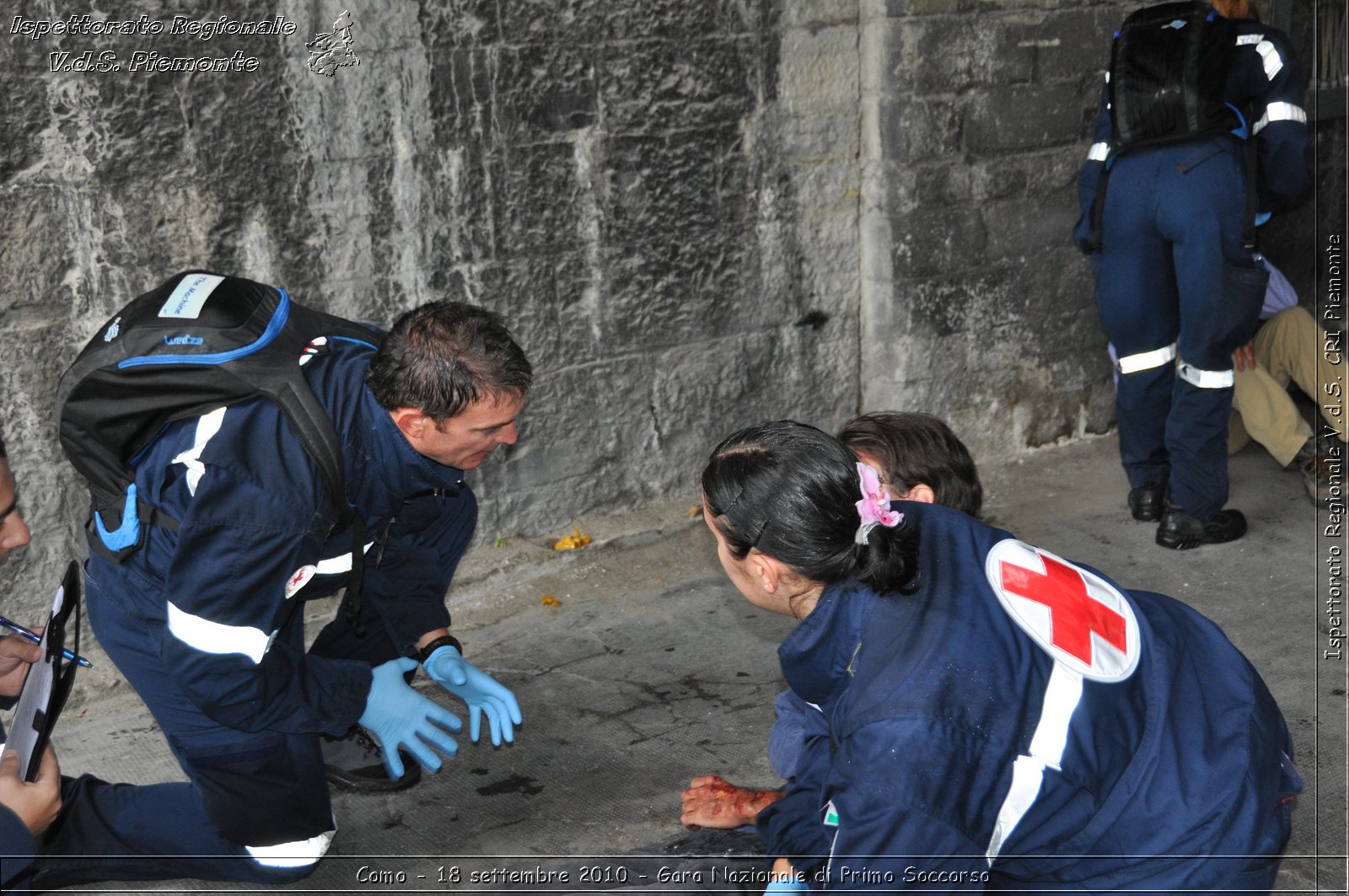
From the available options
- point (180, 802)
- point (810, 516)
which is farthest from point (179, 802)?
point (810, 516)

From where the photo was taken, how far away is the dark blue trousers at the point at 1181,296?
3656 mm

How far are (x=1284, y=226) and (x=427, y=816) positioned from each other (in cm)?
444

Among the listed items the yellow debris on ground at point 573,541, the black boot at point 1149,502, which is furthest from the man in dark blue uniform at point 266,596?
the black boot at point 1149,502

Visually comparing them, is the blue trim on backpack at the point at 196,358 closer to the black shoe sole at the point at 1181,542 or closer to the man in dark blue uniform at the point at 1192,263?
the man in dark blue uniform at the point at 1192,263

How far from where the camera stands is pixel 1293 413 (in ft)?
13.6

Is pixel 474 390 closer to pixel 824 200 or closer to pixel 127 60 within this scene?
pixel 127 60

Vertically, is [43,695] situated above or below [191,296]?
below

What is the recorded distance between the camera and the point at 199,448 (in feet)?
6.92

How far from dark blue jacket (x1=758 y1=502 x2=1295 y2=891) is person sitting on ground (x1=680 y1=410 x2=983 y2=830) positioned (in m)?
0.38

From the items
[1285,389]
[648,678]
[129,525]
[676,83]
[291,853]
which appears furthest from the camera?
[1285,389]

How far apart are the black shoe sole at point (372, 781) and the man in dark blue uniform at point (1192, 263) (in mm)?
2448

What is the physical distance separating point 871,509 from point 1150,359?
2593 mm

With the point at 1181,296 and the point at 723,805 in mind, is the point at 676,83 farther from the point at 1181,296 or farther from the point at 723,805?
the point at 723,805

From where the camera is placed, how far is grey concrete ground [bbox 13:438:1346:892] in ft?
8.44
